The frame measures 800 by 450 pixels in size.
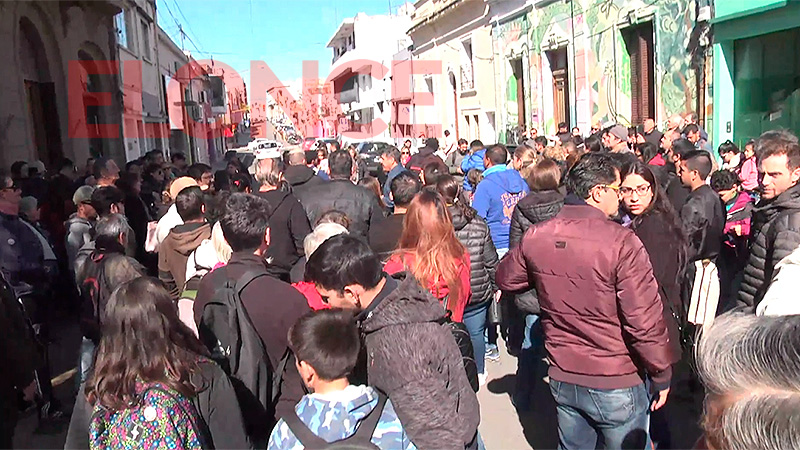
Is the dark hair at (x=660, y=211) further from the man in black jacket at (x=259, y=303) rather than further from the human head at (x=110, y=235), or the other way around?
the human head at (x=110, y=235)

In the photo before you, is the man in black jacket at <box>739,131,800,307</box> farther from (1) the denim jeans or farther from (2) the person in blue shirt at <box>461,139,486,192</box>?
(2) the person in blue shirt at <box>461,139,486,192</box>

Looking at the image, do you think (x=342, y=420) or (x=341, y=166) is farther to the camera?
(x=341, y=166)

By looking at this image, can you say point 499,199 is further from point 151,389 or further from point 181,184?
point 151,389

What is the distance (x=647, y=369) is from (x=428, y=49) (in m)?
29.1

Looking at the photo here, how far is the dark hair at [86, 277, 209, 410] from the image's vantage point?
90.7 inches

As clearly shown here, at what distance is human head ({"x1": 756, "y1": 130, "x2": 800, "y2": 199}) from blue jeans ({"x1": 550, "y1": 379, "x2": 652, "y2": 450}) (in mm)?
1432

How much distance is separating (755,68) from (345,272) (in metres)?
10.9

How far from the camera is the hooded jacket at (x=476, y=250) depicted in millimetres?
4668

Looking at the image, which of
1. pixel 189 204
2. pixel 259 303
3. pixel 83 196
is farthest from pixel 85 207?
pixel 259 303

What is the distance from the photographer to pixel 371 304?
268cm

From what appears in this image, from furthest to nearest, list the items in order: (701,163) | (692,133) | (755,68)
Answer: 1. (755,68)
2. (692,133)
3. (701,163)

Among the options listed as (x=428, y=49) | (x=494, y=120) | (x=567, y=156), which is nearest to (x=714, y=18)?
(x=567, y=156)

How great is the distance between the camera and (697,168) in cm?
505

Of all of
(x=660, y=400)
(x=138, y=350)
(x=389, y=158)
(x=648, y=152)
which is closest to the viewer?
(x=138, y=350)
